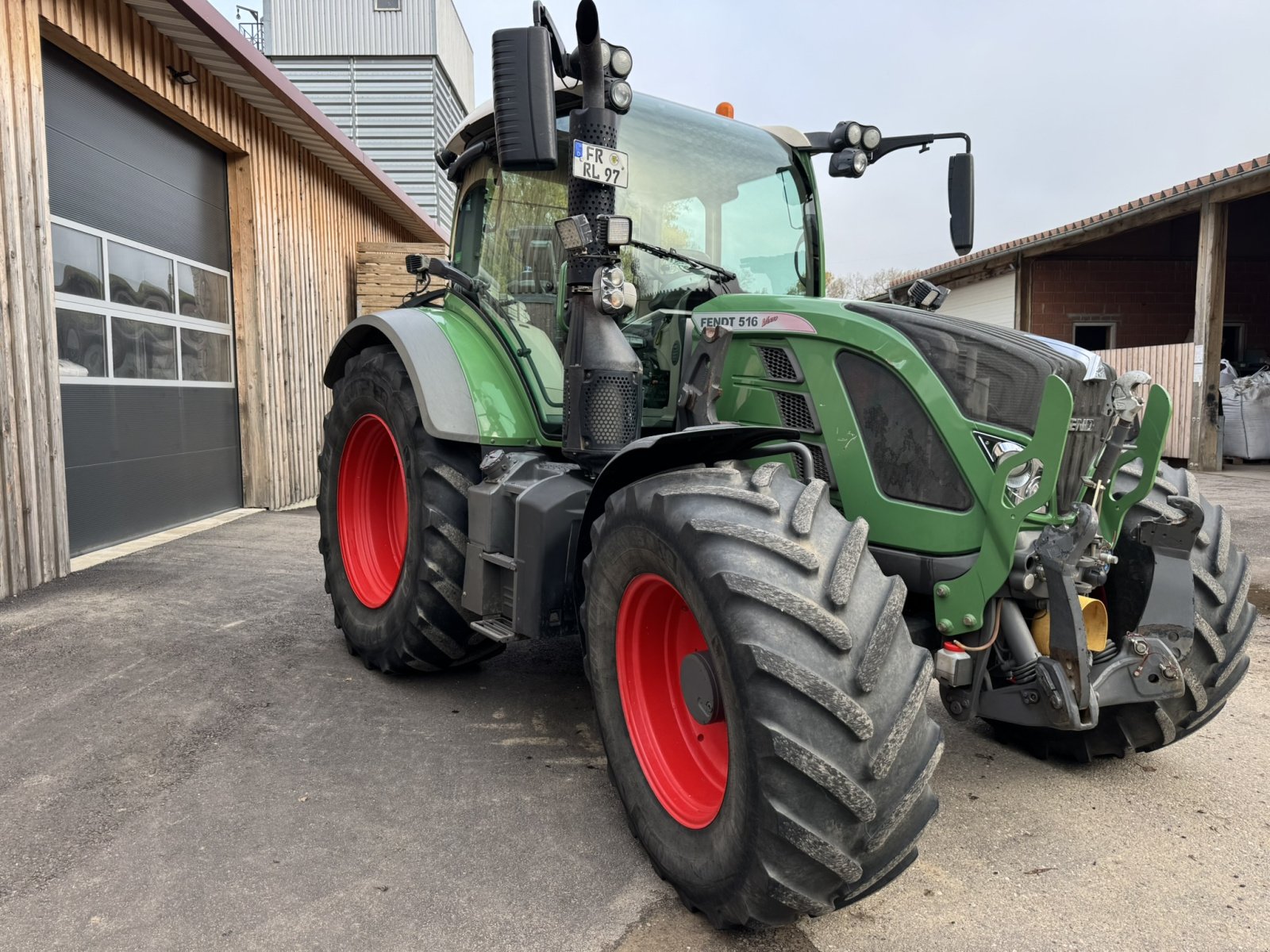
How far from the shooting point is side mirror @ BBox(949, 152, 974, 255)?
11.6ft

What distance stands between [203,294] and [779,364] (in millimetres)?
7006

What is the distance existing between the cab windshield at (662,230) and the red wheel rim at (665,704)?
923mm

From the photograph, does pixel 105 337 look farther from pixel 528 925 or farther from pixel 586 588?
pixel 528 925

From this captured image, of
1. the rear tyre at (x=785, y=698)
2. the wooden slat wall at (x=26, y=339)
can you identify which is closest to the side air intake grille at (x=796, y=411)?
the rear tyre at (x=785, y=698)

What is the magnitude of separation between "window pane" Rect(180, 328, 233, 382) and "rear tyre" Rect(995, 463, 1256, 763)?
731cm

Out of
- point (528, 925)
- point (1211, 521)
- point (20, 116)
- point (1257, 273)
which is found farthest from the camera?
point (1257, 273)

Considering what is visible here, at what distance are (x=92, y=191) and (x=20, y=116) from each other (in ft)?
3.90

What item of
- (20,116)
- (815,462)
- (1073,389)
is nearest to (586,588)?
(815,462)

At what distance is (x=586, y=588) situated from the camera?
258 cm

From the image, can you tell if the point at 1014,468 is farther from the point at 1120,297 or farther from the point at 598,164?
the point at 1120,297

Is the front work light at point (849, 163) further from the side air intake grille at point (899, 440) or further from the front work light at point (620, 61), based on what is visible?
the side air intake grille at point (899, 440)

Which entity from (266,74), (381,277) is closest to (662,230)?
(266,74)

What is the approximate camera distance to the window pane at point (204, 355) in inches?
305

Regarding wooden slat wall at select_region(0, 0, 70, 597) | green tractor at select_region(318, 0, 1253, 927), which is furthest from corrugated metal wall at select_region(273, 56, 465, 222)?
green tractor at select_region(318, 0, 1253, 927)
